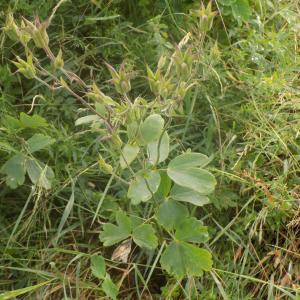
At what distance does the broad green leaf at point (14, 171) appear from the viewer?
→ 1.69m

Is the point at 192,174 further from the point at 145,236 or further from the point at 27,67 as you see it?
the point at 27,67

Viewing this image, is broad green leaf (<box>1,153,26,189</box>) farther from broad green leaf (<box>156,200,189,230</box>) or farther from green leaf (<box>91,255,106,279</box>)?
broad green leaf (<box>156,200,189,230</box>)

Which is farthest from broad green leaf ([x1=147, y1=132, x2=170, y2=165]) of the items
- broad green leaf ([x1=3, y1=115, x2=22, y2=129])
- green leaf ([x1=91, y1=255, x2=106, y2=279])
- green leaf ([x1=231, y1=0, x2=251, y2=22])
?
green leaf ([x1=231, y1=0, x2=251, y2=22])

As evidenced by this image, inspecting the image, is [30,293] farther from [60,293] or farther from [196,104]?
[196,104]

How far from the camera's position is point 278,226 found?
67.9 inches

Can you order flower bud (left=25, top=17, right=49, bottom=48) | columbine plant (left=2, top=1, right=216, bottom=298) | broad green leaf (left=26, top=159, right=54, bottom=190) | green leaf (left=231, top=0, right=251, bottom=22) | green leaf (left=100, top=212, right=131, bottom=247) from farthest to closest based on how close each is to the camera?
green leaf (left=231, top=0, right=251, bottom=22), broad green leaf (left=26, top=159, right=54, bottom=190), green leaf (left=100, top=212, right=131, bottom=247), columbine plant (left=2, top=1, right=216, bottom=298), flower bud (left=25, top=17, right=49, bottom=48)

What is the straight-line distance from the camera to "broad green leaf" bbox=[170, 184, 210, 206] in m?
1.53

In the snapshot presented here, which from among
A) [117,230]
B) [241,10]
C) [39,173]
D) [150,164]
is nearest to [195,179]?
[150,164]

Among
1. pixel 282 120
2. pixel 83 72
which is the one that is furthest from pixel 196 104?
pixel 83 72

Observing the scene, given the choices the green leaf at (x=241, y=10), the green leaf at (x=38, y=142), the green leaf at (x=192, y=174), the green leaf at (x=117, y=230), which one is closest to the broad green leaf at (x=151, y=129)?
the green leaf at (x=192, y=174)

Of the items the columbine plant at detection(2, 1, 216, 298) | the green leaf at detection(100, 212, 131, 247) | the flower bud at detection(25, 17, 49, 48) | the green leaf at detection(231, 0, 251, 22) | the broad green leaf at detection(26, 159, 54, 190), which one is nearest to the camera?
the flower bud at detection(25, 17, 49, 48)

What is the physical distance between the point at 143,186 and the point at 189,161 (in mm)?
134

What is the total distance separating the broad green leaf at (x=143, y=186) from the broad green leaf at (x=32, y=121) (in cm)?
38

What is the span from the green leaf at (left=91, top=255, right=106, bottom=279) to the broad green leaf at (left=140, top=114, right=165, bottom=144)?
353 mm
